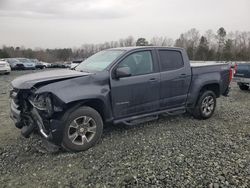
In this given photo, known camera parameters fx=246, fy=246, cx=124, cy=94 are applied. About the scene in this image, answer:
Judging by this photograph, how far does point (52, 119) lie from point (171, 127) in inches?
109

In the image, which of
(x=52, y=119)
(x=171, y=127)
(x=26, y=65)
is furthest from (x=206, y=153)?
(x=26, y=65)

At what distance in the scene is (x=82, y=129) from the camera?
Result: 4.30m

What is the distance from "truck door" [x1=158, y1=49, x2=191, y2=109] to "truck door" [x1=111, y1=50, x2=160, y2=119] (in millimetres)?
197

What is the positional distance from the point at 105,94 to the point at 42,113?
1133 millimetres

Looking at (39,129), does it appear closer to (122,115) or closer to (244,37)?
(122,115)

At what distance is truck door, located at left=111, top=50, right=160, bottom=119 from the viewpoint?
4641mm

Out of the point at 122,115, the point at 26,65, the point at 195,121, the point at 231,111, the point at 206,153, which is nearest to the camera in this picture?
the point at 206,153

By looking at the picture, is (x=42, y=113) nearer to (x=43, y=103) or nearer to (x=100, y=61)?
(x=43, y=103)

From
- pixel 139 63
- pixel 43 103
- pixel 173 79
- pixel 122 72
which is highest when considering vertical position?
pixel 139 63

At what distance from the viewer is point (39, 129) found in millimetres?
4133

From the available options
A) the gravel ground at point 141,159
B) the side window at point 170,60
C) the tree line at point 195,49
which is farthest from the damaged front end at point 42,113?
the tree line at point 195,49

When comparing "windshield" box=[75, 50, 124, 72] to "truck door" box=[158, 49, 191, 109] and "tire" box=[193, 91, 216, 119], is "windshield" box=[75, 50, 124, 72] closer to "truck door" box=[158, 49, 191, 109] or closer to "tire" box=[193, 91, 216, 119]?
"truck door" box=[158, 49, 191, 109]

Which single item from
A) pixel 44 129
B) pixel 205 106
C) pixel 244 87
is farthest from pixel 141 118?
pixel 244 87

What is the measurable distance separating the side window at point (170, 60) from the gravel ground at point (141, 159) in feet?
4.42
